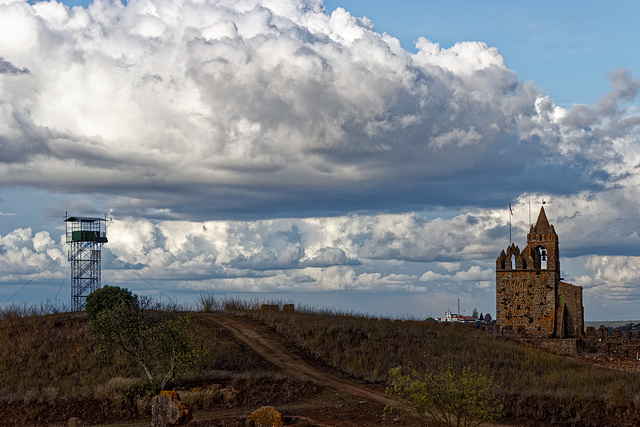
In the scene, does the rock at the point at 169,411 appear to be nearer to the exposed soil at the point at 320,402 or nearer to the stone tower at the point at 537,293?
the exposed soil at the point at 320,402

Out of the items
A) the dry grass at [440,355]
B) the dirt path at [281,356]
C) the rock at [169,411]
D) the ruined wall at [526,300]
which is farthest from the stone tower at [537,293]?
the rock at [169,411]

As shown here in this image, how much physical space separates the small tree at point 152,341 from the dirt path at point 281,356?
18.3ft

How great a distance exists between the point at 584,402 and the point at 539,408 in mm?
1514

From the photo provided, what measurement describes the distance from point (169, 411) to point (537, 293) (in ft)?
122

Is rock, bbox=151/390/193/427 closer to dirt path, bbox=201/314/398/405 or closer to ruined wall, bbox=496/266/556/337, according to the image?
dirt path, bbox=201/314/398/405

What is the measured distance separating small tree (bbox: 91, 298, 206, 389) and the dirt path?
5585 mm

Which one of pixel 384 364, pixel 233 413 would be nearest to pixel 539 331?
pixel 384 364

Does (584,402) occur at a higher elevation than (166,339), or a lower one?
lower

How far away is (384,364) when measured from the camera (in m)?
32.7

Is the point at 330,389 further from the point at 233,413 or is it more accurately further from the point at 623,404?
the point at 623,404

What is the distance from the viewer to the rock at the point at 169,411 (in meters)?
18.4

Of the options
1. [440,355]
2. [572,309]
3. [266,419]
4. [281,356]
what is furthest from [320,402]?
[572,309]

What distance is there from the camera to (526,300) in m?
50.0

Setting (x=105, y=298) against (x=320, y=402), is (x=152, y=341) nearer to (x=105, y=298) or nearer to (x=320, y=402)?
(x=320, y=402)
